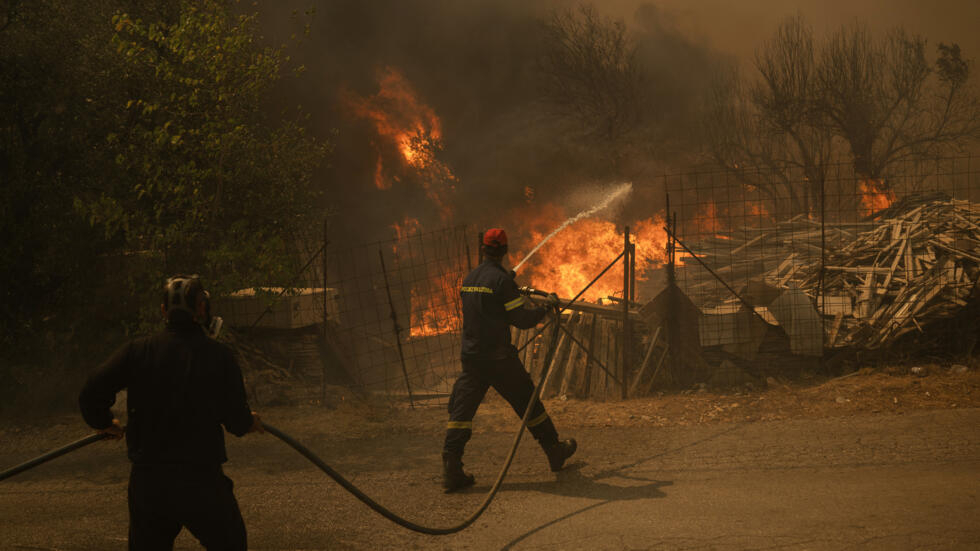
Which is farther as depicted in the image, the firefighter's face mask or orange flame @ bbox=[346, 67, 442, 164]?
orange flame @ bbox=[346, 67, 442, 164]

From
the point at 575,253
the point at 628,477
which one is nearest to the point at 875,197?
the point at 575,253

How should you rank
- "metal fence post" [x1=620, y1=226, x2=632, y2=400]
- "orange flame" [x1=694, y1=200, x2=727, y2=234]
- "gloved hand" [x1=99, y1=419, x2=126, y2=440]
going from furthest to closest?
"orange flame" [x1=694, y1=200, x2=727, y2=234]
"metal fence post" [x1=620, y1=226, x2=632, y2=400]
"gloved hand" [x1=99, y1=419, x2=126, y2=440]

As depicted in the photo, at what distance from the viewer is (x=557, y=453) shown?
19.4 ft

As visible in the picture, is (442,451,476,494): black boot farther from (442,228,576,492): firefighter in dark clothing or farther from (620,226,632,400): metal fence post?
(620,226,632,400): metal fence post

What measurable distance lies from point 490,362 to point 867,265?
6.70 m

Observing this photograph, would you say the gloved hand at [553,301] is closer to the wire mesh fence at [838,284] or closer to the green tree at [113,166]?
the wire mesh fence at [838,284]

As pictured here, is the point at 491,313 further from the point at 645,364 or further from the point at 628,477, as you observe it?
the point at 645,364

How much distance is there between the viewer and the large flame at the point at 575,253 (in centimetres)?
2025

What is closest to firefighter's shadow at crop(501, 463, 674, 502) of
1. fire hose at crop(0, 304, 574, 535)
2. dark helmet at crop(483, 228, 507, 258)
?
fire hose at crop(0, 304, 574, 535)

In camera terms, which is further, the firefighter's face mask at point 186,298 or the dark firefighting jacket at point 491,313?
the dark firefighting jacket at point 491,313

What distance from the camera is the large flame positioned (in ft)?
66.4

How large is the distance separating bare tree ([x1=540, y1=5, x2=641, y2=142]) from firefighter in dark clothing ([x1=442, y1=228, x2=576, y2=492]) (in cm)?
2406

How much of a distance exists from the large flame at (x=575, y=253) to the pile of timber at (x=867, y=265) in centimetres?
712

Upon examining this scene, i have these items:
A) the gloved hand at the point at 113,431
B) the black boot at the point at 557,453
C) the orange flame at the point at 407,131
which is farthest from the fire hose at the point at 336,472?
the orange flame at the point at 407,131
